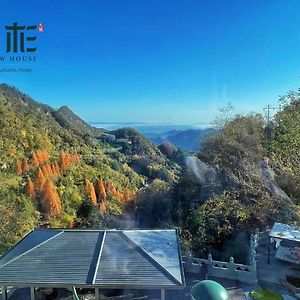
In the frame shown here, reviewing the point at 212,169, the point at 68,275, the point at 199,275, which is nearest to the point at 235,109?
the point at 212,169

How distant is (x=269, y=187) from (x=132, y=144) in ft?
47.6

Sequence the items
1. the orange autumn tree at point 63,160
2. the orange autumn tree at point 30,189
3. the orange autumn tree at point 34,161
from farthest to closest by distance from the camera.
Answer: the orange autumn tree at point 63,160 → the orange autumn tree at point 34,161 → the orange autumn tree at point 30,189

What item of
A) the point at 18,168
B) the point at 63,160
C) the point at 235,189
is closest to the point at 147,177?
the point at 63,160

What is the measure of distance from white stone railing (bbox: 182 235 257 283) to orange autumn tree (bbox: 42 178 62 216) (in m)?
11.2

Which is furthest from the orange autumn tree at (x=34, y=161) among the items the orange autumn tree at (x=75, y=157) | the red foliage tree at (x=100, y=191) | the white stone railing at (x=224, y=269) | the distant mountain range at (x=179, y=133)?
the white stone railing at (x=224, y=269)

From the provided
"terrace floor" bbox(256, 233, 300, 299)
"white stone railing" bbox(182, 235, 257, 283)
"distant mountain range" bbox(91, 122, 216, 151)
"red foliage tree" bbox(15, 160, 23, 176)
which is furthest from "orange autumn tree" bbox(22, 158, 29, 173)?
"terrace floor" bbox(256, 233, 300, 299)

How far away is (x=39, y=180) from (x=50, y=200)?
1954mm

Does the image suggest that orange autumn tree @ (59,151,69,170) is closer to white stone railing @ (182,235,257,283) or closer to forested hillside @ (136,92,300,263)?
forested hillside @ (136,92,300,263)

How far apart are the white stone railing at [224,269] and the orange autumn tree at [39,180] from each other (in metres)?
13.3

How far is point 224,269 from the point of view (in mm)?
5543

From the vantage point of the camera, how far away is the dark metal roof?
395 centimetres

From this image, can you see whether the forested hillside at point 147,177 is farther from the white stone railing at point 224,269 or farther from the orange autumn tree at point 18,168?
the white stone railing at point 224,269

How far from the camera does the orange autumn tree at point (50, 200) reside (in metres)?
15.8

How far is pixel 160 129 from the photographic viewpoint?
12117 millimetres
